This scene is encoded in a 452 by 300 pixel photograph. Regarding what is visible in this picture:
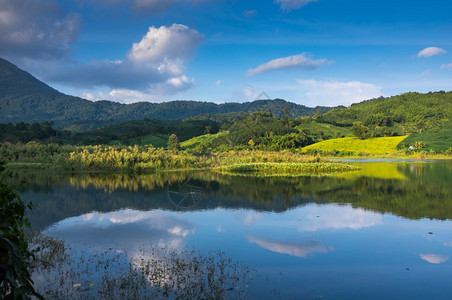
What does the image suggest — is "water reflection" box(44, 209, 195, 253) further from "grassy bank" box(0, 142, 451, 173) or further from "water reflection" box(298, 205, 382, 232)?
"grassy bank" box(0, 142, 451, 173)

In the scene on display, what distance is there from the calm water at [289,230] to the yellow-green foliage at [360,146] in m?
70.0

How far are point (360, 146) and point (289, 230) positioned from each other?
93371mm

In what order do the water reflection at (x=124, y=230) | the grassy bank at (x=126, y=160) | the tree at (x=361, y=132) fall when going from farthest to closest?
1. the tree at (x=361, y=132)
2. the grassy bank at (x=126, y=160)
3. the water reflection at (x=124, y=230)

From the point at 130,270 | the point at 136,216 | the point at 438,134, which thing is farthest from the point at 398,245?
the point at 438,134

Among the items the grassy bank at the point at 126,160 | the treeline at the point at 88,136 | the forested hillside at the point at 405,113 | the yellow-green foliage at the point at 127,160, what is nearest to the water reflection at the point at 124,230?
the yellow-green foliage at the point at 127,160

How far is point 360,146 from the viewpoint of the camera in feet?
333

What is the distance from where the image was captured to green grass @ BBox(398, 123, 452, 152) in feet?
292

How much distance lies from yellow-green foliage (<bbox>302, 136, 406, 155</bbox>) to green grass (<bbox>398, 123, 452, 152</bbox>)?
10.9 feet

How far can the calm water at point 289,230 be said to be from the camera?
9.75 meters

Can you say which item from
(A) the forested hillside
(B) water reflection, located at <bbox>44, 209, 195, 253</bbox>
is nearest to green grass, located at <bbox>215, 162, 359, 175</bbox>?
(B) water reflection, located at <bbox>44, 209, 195, 253</bbox>

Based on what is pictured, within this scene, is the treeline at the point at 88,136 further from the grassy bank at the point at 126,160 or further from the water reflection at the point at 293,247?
the water reflection at the point at 293,247

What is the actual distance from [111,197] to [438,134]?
341ft

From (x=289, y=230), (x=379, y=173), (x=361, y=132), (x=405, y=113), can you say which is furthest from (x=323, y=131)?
(x=289, y=230)

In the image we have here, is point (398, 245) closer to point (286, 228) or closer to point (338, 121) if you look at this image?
point (286, 228)
